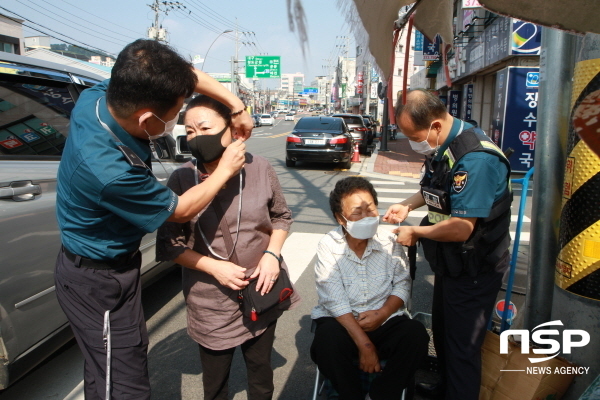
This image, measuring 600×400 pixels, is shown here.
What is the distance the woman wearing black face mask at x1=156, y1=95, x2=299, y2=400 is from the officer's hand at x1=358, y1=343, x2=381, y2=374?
1.54ft

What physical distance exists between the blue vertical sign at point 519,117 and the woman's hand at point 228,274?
10647 millimetres

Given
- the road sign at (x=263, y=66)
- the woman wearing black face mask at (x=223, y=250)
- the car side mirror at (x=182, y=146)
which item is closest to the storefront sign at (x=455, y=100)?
the road sign at (x=263, y=66)

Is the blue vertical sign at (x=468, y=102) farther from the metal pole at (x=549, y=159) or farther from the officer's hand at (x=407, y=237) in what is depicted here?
the officer's hand at (x=407, y=237)

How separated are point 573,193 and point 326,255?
1.28 meters

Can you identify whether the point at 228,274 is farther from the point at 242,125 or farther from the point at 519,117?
the point at 519,117

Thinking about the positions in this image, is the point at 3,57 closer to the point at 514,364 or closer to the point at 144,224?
the point at 144,224

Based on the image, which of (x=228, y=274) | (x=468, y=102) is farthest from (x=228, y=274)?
(x=468, y=102)

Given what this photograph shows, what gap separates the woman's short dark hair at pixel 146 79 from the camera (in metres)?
1.48

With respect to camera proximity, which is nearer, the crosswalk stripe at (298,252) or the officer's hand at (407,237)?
the officer's hand at (407,237)

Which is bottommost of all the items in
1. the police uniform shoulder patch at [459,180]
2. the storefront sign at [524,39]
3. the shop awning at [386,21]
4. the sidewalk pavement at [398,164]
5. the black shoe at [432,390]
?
the black shoe at [432,390]

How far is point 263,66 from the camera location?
29.8 metres

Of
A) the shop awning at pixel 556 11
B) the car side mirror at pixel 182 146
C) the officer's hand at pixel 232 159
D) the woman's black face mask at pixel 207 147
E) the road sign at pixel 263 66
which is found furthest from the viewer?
the road sign at pixel 263 66

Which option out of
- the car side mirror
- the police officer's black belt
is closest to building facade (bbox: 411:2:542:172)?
the car side mirror

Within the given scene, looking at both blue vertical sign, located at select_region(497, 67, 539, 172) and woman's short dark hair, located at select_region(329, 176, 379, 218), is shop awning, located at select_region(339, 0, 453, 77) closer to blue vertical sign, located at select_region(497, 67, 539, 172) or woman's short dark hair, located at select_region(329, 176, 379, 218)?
woman's short dark hair, located at select_region(329, 176, 379, 218)
